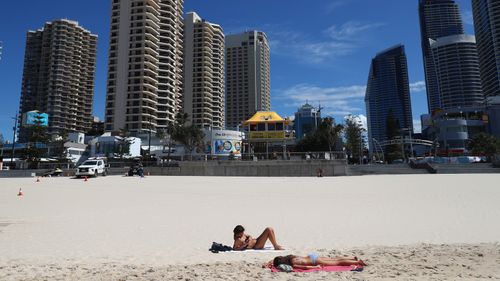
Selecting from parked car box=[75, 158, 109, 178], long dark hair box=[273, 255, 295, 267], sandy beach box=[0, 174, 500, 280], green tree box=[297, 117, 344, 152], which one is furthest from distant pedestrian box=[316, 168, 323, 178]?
long dark hair box=[273, 255, 295, 267]

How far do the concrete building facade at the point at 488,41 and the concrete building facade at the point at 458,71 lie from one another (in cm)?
1198

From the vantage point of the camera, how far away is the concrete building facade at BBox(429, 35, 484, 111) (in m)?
154

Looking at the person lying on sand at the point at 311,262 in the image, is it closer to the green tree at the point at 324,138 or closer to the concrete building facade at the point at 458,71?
the green tree at the point at 324,138

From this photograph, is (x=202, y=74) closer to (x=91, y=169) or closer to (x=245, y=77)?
(x=245, y=77)

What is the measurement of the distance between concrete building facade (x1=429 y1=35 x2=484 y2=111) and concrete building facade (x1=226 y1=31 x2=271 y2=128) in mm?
88121

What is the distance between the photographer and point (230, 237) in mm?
8742

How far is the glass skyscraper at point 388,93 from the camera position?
605ft

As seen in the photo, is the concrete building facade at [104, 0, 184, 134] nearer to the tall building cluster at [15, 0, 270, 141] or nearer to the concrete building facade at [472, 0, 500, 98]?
the tall building cluster at [15, 0, 270, 141]

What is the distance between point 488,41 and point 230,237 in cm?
16285

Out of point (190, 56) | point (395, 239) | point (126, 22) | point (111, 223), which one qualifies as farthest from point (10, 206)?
point (190, 56)

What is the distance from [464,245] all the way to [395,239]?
146 cm

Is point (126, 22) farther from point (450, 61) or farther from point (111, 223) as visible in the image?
point (450, 61)

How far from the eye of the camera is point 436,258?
6.30 meters

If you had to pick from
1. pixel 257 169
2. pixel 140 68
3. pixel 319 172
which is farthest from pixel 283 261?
pixel 140 68
